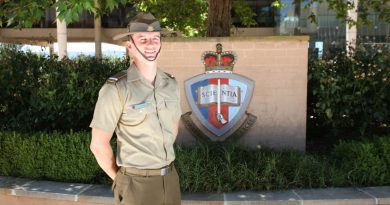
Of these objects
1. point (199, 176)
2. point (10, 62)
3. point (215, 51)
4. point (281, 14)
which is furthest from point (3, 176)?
point (281, 14)

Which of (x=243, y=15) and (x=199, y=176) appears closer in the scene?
Result: (x=199, y=176)

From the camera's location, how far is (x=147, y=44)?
3014mm

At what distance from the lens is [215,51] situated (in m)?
6.41

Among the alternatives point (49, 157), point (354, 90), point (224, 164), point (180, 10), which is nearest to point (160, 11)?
point (180, 10)

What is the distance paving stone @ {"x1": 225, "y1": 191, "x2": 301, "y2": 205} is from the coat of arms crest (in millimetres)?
1525

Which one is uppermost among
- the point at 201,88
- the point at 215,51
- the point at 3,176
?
the point at 215,51

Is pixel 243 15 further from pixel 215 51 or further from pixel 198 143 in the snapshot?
pixel 198 143

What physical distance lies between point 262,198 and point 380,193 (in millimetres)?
1213

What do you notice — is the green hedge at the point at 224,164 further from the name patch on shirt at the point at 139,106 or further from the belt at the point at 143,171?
the name patch on shirt at the point at 139,106

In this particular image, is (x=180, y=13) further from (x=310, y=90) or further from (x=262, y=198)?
(x=262, y=198)

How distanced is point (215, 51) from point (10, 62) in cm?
294

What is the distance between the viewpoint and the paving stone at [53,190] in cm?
505

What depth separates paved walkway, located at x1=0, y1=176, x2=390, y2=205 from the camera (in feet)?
15.8

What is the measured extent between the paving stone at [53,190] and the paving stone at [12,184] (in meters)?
0.05
